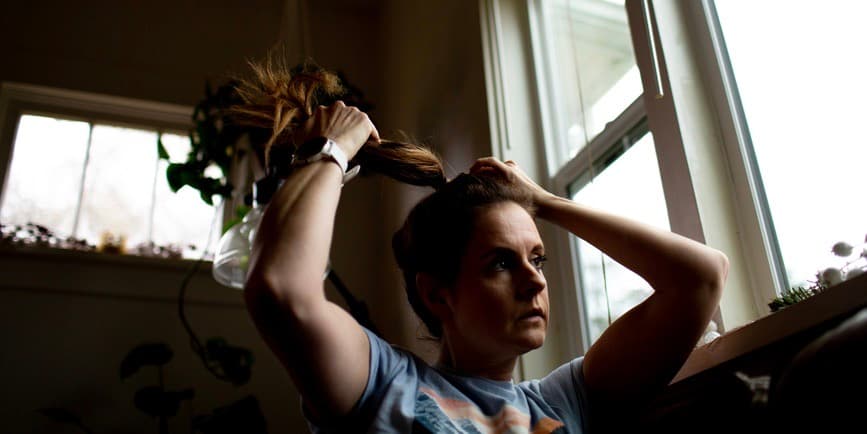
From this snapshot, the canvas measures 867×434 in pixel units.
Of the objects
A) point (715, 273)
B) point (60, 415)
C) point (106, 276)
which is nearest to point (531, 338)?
point (715, 273)

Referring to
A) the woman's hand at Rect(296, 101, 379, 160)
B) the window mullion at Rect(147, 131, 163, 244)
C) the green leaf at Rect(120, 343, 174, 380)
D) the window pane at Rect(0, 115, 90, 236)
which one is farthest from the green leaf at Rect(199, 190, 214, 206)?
the woman's hand at Rect(296, 101, 379, 160)

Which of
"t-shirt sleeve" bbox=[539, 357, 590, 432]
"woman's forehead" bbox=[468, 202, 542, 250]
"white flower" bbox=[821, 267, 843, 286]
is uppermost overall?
"woman's forehead" bbox=[468, 202, 542, 250]

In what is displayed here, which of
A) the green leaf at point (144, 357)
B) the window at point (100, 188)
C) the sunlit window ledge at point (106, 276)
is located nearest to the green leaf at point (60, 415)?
the green leaf at point (144, 357)

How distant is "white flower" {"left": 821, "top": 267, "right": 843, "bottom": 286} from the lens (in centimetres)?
96

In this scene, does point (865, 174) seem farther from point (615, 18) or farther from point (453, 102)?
point (453, 102)

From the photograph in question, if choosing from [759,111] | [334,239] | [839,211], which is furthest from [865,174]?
[334,239]

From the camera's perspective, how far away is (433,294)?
1175 millimetres

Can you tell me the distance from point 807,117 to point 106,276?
8.66ft

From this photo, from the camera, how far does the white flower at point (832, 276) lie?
3.15ft

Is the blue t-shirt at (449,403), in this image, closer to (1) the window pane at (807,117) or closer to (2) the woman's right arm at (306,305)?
(2) the woman's right arm at (306,305)

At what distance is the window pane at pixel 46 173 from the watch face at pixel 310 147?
8.01ft

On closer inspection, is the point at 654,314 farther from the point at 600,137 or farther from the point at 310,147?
the point at 600,137

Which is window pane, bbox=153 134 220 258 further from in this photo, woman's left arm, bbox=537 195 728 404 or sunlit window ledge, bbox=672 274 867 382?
sunlit window ledge, bbox=672 274 867 382

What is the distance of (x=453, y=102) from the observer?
2504 millimetres
